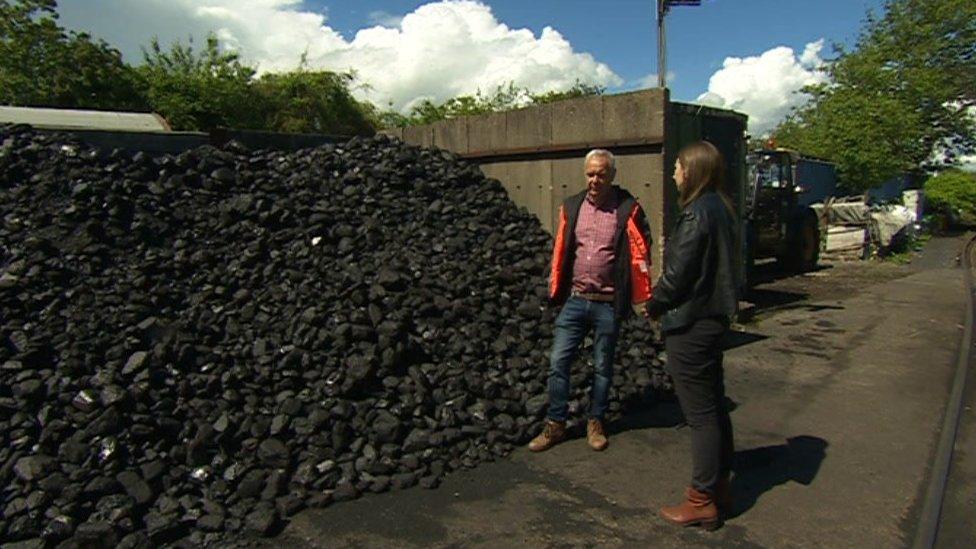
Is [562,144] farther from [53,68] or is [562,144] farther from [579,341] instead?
[53,68]

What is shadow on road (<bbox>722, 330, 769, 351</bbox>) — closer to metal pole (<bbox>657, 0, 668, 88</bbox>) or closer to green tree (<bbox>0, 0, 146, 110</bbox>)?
metal pole (<bbox>657, 0, 668, 88</bbox>)

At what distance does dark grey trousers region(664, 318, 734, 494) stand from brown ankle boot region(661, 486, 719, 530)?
50 millimetres


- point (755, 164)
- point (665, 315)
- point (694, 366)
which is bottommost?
point (694, 366)

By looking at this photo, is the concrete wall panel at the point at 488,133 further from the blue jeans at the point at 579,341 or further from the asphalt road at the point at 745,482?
the blue jeans at the point at 579,341

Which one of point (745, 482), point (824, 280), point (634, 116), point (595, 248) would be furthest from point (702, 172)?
point (824, 280)

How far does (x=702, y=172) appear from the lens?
3189 millimetres

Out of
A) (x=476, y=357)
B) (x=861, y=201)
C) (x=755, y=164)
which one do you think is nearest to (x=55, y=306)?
(x=476, y=357)

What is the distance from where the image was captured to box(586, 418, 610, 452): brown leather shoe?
4.25 metres

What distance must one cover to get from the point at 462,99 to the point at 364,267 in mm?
18241

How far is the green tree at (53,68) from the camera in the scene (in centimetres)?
1393

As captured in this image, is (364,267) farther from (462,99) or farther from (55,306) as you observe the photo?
(462,99)

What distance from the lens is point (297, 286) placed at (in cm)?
522

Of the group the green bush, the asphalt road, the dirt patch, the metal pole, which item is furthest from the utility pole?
the green bush

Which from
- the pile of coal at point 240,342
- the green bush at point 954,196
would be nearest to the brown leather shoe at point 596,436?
the pile of coal at point 240,342
